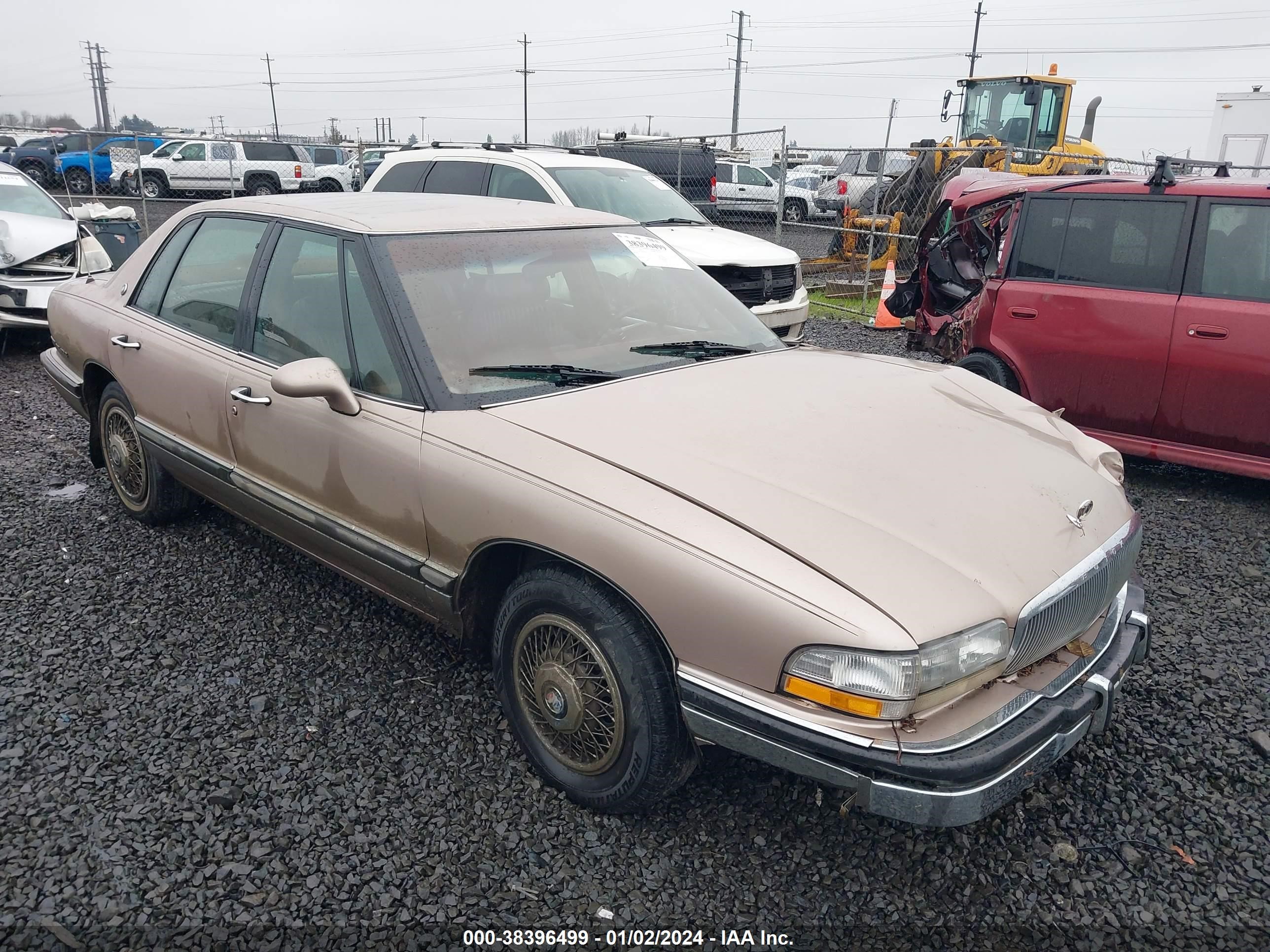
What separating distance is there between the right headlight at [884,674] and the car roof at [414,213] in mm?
2095

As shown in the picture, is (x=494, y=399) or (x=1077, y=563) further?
(x=494, y=399)

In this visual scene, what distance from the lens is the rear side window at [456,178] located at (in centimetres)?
824

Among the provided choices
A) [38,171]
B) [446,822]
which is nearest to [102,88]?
[38,171]

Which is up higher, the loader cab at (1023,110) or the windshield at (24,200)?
the loader cab at (1023,110)

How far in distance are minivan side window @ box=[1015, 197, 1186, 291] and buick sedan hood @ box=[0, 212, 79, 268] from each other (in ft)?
27.5

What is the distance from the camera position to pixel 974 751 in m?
2.07

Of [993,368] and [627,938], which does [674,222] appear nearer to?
[993,368]

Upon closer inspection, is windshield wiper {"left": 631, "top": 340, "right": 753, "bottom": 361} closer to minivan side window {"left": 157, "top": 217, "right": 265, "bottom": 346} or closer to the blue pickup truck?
minivan side window {"left": 157, "top": 217, "right": 265, "bottom": 346}

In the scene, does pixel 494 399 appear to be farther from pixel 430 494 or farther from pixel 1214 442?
pixel 1214 442

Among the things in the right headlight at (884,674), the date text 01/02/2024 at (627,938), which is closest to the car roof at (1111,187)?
the right headlight at (884,674)

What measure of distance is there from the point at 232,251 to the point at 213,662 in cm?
167

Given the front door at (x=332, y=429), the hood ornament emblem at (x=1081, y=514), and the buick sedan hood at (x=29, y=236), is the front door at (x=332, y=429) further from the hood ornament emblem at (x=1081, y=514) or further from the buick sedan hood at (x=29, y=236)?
the buick sedan hood at (x=29, y=236)

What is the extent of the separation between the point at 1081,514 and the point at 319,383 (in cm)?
228

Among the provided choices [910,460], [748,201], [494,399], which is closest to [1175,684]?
[910,460]
